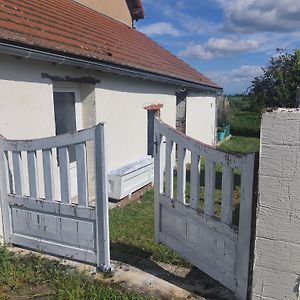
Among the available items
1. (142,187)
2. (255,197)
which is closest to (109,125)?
(142,187)

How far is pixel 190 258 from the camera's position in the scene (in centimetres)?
297

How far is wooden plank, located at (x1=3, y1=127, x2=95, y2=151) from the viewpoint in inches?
118

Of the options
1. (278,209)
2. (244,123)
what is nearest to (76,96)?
(278,209)

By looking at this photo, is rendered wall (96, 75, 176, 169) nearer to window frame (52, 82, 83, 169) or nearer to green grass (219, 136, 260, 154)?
window frame (52, 82, 83, 169)

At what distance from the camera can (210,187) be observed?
8.93 feet

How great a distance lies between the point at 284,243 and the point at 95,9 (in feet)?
35.0

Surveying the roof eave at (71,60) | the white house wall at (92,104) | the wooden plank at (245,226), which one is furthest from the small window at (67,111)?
the wooden plank at (245,226)

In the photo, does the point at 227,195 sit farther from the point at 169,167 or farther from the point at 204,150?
the point at 169,167

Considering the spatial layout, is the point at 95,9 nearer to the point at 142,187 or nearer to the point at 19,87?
the point at 142,187

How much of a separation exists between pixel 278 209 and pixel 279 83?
27.1 feet

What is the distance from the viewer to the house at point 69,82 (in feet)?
14.2

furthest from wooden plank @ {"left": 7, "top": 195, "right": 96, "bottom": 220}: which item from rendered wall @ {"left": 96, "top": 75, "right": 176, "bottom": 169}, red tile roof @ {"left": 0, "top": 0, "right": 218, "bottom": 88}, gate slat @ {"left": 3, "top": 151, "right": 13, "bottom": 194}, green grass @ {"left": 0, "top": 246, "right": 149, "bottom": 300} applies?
rendered wall @ {"left": 96, "top": 75, "right": 176, "bottom": 169}

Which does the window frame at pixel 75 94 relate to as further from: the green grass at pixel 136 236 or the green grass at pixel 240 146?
the green grass at pixel 240 146

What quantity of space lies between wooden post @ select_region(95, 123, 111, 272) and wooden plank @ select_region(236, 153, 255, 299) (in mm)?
1243
